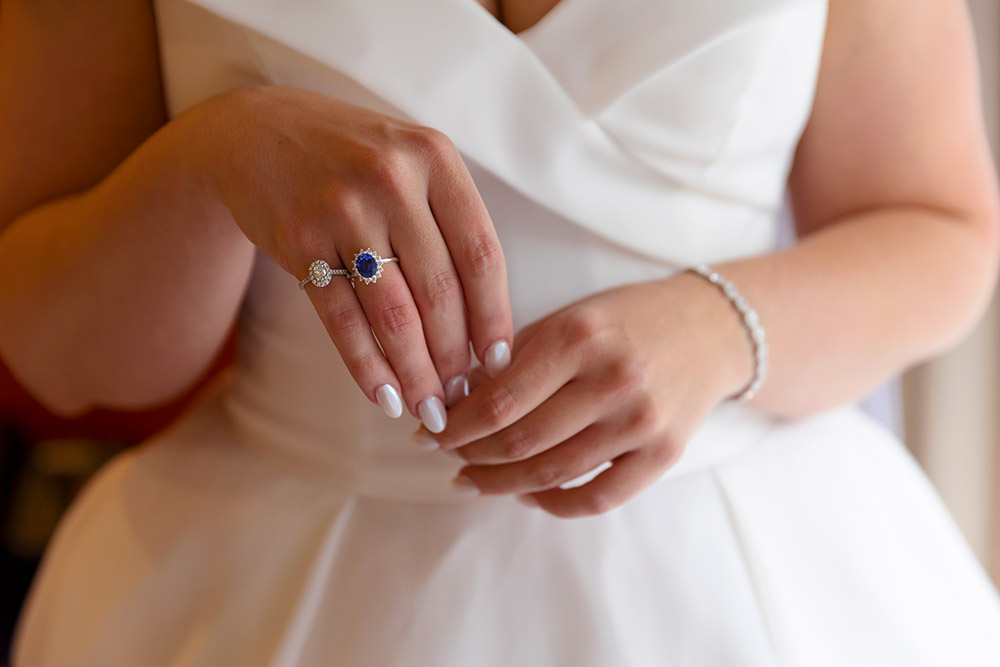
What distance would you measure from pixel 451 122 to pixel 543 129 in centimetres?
7

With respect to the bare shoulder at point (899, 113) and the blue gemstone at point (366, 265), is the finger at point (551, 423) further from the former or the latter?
the bare shoulder at point (899, 113)

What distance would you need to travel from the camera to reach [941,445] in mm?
1210

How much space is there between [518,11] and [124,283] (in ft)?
1.24

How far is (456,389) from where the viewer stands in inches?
19.7

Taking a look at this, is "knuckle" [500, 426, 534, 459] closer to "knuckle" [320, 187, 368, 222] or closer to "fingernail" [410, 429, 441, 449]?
"fingernail" [410, 429, 441, 449]

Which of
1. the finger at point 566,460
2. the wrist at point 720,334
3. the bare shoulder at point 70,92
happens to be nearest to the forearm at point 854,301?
the wrist at point 720,334

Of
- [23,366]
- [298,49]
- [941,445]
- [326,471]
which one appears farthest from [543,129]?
[941,445]

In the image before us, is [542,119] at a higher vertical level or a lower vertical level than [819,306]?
higher

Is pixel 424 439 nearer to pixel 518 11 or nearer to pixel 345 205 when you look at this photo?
pixel 345 205

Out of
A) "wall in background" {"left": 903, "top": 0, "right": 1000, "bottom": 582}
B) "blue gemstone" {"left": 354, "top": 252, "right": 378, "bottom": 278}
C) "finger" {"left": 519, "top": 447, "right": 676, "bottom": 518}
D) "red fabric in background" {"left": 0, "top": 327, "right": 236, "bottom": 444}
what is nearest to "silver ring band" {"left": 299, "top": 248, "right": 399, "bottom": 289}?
"blue gemstone" {"left": 354, "top": 252, "right": 378, "bottom": 278}

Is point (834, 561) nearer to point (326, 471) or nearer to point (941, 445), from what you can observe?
point (326, 471)

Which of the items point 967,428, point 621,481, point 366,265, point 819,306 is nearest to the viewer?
point 366,265

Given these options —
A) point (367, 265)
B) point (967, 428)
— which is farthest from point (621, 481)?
point (967, 428)

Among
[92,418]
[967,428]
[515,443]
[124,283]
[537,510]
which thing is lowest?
[967,428]
